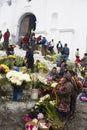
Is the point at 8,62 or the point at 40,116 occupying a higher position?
the point at 8,62

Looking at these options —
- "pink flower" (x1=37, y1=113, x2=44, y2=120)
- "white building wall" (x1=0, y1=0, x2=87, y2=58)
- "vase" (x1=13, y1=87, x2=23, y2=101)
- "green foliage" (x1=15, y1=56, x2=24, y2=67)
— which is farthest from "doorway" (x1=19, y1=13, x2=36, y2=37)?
"pink flower" (x1=37, y1=113, x2=44, y2=120)

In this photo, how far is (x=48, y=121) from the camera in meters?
10.5

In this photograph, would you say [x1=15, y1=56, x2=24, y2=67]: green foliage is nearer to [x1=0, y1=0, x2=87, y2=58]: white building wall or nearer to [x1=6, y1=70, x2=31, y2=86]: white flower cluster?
[x1=6, y1=70, x2=31, y2=86]: white flower cluster

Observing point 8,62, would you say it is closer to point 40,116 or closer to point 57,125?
point 40,116

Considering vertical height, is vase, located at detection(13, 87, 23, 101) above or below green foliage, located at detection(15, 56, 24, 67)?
below

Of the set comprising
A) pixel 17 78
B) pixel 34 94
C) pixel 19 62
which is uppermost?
pixel 17 78

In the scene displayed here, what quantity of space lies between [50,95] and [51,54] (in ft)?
48.4

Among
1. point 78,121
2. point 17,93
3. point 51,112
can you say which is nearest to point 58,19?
point 17,93

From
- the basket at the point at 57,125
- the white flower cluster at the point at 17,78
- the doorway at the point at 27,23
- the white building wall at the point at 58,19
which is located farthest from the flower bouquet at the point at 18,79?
the doorway at the point at 27,23

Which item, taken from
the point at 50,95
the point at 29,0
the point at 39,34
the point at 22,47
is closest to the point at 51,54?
the point at 22,47

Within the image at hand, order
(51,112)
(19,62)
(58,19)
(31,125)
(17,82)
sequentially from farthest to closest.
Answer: (58,19)
(19,62)
(17,82)
(51,112)
(31,125)

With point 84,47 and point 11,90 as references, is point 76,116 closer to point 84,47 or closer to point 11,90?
point 11,90

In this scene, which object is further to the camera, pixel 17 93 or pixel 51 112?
pixel 17 93

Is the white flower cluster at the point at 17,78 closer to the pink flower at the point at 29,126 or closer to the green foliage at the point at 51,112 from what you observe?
the green foliage at the point at 51,112
